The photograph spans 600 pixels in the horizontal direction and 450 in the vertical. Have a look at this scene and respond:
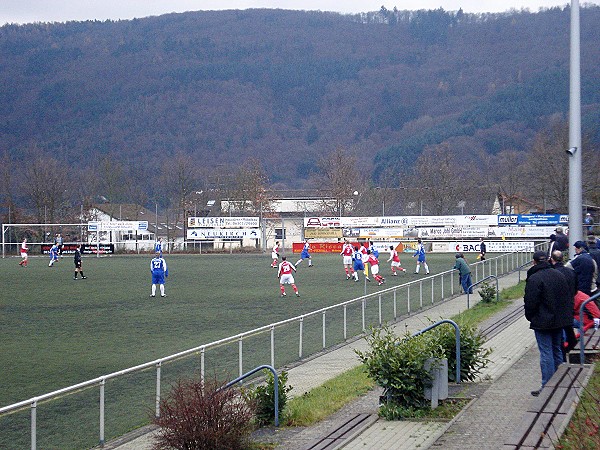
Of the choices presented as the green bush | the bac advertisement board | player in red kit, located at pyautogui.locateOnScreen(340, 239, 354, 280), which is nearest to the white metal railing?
the green bush

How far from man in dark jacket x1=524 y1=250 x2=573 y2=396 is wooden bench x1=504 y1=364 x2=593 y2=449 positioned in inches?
12.1

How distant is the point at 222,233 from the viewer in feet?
234

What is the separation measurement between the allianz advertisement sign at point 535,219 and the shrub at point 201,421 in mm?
52453

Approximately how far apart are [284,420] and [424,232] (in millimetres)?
54733

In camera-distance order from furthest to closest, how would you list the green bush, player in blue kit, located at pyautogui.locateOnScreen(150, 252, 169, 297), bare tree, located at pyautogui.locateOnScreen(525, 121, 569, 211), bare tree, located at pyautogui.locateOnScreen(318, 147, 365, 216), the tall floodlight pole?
bare tree, located at pyautogui.locateOnScreen(318, 147, 365, 216) → bare tree, located at pyautogui.locateOnScreen(525, 121, 569, 211) → player in blue kit, located at pyautogui.locateOnScreen(150, 252, 169, 297) → the tall floodlight pole → the green bush

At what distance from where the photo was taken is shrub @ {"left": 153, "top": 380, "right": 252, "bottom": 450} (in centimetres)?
877

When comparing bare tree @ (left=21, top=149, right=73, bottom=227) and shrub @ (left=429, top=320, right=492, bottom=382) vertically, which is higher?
bare tree @ (left=21, top=149, right=73, bottom=227)

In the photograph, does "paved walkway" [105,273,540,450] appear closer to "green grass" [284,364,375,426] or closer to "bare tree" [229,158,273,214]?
"green grass" [284,364,375,426]

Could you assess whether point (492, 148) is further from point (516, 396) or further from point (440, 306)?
point (516, 396)

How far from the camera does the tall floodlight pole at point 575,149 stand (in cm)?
1661

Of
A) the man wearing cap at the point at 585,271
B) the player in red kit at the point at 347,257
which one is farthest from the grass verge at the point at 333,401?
the player in red kit at the point at 347,257

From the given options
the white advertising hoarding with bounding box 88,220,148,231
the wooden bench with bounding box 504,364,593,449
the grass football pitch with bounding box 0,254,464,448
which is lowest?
the grass football pitch with bounding box 0,254,464,448

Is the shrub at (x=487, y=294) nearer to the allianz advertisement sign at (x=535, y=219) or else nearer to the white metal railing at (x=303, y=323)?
the white metal railing at (x=303, y=323)

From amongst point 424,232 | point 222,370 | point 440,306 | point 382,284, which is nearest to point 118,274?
point 382,284
